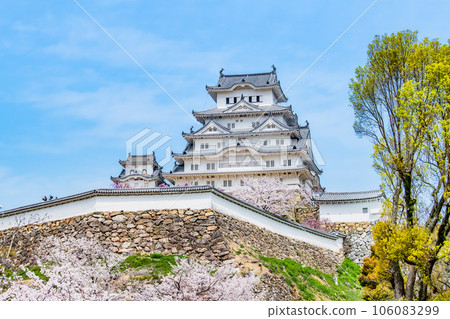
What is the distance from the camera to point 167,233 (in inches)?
814

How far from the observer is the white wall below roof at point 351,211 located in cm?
3366

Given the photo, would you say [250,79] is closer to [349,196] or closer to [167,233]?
[349,196]

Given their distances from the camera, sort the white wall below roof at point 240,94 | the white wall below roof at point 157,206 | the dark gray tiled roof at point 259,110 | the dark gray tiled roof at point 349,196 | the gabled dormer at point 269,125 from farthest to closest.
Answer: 1. the white wall below roof at point 240,94
2. the dark gray tiled roof at point 259,110
3. the gabled dormer at point 269,125
4. the dark gray tiled roof at point 349,196
5. the white wall below roof at point 157,206

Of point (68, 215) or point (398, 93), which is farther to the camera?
point (68, 215)

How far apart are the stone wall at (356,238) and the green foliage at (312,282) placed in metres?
5.00

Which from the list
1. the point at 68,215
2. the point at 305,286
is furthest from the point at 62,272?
the point at 305,286

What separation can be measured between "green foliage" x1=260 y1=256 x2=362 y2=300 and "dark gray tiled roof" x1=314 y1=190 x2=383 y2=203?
8.31 meters

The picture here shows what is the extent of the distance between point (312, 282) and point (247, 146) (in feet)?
74.2

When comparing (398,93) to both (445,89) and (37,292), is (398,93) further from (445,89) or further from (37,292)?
(37,292)

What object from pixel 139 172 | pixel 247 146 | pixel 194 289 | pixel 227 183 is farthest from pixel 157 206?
pixel 139 172

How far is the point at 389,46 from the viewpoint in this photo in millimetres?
17797

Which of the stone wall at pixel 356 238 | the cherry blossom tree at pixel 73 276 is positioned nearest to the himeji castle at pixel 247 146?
the stone wall at pixel 356 238

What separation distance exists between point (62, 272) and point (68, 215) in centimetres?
778

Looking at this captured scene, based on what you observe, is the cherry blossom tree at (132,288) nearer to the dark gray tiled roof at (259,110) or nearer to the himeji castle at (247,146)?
the himeji castle at (247,146)
